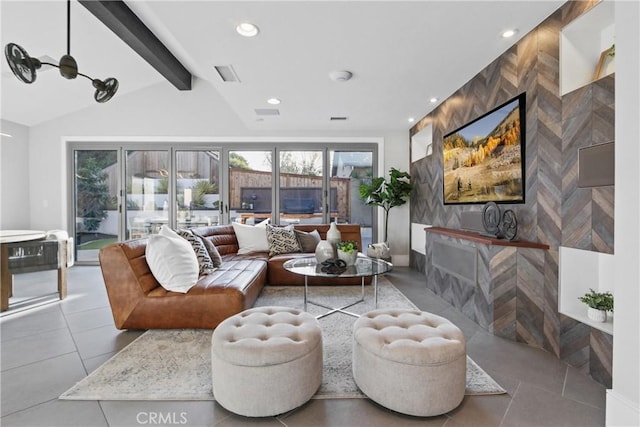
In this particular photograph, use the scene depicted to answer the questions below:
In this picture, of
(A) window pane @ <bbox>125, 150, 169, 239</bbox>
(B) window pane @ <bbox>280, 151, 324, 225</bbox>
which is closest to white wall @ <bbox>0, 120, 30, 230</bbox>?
(A) window pane @ <bbox>125, 150, 169, 239</bbox>

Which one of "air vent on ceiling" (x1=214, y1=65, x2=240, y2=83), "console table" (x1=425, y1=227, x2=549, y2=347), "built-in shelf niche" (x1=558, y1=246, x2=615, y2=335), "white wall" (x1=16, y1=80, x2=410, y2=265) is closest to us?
"built-in shelf niche" (x1=558, y1=246, x2=615, y2=335)

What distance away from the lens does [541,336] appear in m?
2.16

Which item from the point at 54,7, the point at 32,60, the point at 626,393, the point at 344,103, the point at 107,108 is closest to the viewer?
the point at 626,393

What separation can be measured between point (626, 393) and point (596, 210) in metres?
1.00

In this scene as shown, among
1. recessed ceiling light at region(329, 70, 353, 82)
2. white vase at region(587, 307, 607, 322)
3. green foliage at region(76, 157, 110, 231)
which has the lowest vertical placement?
white vase at region(587, 307, 607, 322)

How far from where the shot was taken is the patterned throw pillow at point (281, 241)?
4.05 metres

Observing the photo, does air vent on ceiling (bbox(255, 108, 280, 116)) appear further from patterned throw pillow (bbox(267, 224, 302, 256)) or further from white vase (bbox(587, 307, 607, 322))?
white vase (bbox(587, 307, 607, 322))

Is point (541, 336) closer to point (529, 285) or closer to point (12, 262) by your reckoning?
point (529, 285)

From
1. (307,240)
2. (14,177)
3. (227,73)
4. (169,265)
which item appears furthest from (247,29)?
(14,177)

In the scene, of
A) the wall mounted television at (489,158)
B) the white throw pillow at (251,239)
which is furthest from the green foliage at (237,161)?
the wall mounted television at (489,158)

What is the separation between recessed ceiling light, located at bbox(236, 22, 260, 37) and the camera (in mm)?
2236

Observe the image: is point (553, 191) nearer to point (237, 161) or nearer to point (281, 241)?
point (281, 241)

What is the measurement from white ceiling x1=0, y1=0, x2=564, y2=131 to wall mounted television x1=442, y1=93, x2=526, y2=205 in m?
0.57

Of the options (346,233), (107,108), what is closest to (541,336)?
(346,233)
